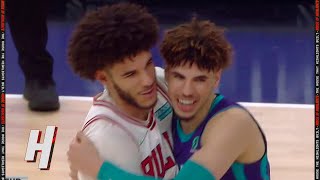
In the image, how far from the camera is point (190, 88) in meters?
1.00

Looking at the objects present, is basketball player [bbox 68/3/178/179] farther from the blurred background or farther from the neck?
the blurred background

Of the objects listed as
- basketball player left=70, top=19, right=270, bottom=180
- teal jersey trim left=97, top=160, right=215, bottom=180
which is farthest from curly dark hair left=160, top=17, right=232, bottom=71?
teal jersey trim left=97, top=160, right=215, bottom=180

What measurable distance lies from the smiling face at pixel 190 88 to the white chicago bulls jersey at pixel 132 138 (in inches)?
2.2

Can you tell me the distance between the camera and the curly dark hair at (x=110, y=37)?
979mm

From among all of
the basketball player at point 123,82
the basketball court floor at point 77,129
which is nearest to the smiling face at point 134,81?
the basketball player at point 123,82

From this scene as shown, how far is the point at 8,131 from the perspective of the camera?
217 centimetres

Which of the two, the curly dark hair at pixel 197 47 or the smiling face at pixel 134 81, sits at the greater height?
the curly dark hair at pixel 197 47

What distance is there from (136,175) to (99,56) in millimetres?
168

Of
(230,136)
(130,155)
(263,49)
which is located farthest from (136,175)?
(263,49)

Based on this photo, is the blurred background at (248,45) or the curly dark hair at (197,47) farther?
the blurred background at (248,45)

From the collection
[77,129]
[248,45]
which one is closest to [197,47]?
[77,129]

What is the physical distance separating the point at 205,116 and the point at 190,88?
0.06 meters

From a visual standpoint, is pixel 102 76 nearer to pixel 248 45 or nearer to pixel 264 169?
pixel 264 169

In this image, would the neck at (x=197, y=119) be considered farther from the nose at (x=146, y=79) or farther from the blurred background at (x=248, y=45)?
the blurred background at (x=248, y=45)
